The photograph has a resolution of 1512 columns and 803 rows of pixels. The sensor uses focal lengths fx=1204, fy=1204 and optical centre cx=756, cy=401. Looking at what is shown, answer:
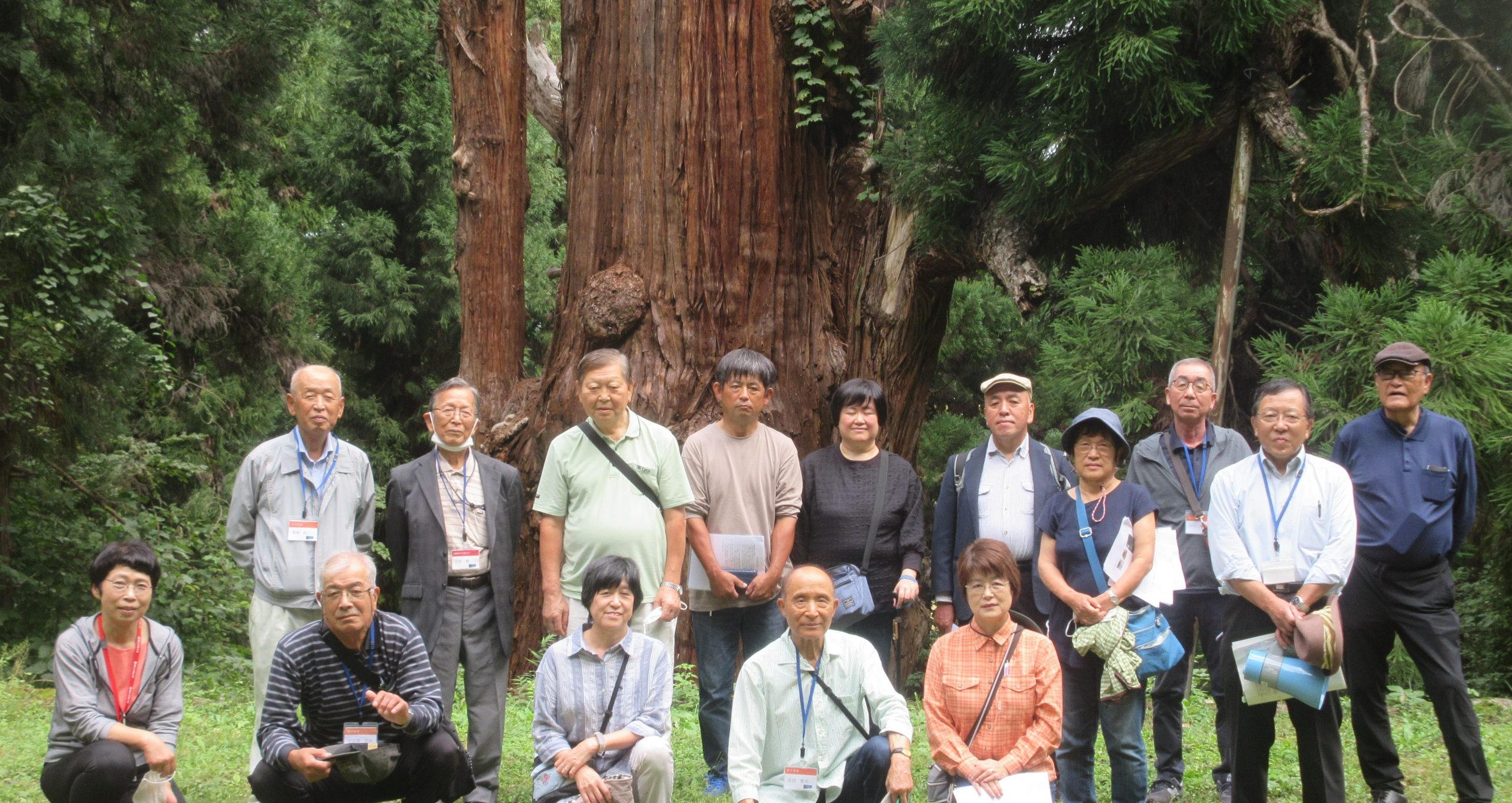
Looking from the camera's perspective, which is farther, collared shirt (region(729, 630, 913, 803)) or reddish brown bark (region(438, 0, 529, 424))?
reddish brown bark (region(438, 0, 529, 424))

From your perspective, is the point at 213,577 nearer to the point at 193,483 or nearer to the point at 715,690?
the point at 193,483

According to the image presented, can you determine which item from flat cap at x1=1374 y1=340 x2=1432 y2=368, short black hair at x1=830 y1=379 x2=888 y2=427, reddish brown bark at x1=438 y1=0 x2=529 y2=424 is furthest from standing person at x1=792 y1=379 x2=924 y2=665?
reddish brown bark at x1=438 y1=0 x2=529 y2=424

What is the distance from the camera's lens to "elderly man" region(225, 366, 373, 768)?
4.55 meters

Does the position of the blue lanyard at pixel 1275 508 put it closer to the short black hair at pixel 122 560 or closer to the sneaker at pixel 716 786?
the sneaker at pixel 716 786

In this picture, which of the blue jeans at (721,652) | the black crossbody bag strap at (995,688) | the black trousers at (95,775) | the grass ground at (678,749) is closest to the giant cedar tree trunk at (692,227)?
the grass ground at (678,749)

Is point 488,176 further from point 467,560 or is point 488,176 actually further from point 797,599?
point 797,599

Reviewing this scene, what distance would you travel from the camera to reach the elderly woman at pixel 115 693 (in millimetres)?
4020

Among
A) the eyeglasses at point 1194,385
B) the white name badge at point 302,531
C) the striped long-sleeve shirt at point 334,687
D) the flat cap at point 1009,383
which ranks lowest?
the striped long-sleeve shirt at point 334,687

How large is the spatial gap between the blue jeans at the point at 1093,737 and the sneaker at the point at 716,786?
1.31m

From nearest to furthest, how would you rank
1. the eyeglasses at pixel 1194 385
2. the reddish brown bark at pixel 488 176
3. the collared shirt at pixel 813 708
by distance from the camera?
the collared shirt at pixel 813 708 < the eyeglasses at pixel 1194 385 < the reddish brown bark at pixel 488 176

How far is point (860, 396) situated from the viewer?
497 centimetres

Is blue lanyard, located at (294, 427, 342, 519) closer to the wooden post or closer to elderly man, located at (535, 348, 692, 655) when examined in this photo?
elderly man, located at (535, 348, 692, 655)

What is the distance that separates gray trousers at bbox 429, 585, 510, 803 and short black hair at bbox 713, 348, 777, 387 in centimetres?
129

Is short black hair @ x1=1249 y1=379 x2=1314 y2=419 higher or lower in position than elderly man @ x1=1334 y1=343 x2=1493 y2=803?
higher
